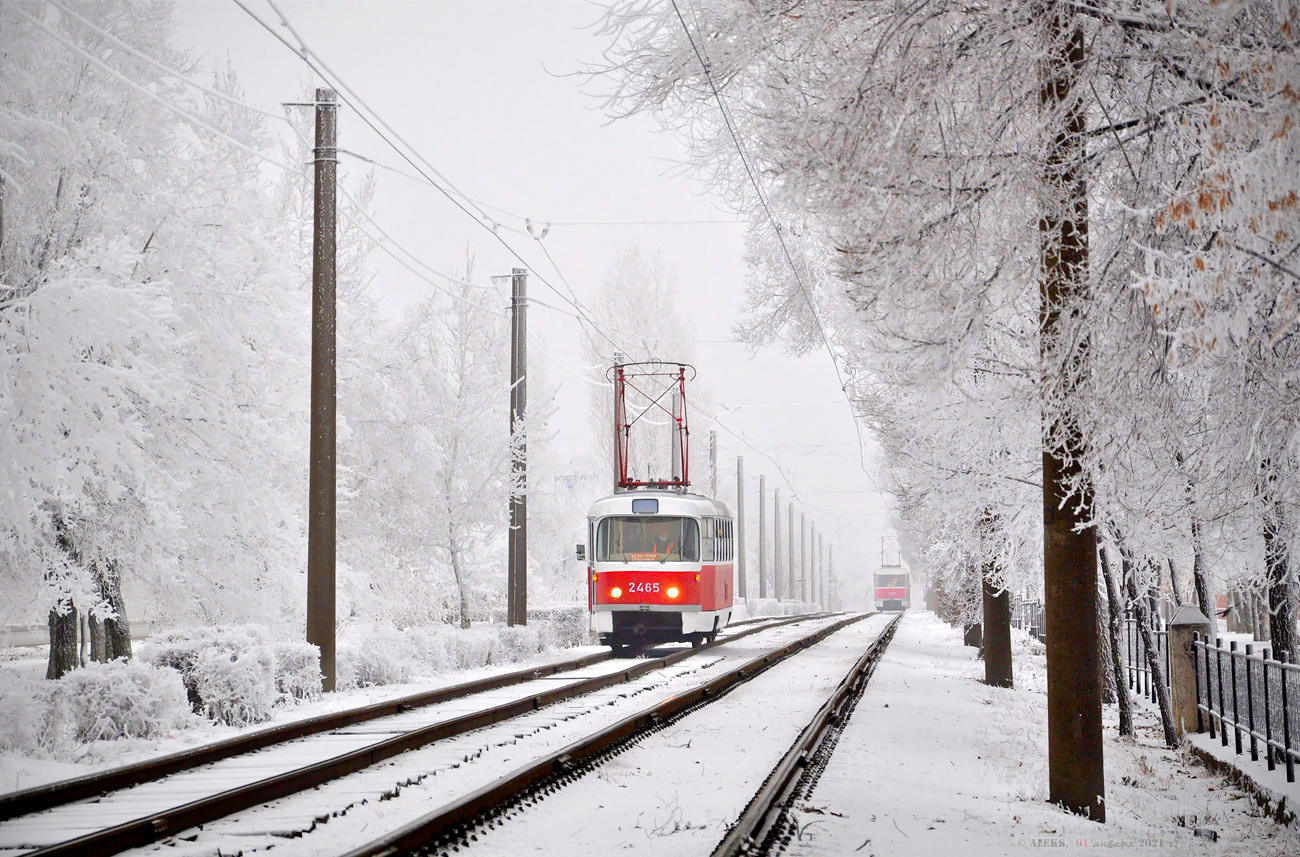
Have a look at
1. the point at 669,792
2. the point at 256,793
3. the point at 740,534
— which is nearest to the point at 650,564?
the point at 669,792

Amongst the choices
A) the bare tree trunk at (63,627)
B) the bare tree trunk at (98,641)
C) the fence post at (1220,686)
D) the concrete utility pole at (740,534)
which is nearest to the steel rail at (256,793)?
the fence post at (1220,686)

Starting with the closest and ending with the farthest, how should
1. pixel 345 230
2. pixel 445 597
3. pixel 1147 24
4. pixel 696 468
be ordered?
pixel 1147 24 → pixel 345 230 → pixel 445 597 → pixel 696 468

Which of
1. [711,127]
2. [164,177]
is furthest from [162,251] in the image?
[711,127]

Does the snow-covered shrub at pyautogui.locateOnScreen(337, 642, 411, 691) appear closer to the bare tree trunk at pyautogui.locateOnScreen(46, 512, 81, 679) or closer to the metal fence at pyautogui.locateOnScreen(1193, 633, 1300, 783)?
the bare tree trunk at pyautogui.locateOnScreen(46, 512, 81, 679)

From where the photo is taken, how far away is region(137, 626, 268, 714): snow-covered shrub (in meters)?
11.9

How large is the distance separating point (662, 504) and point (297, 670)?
1041 centimetres

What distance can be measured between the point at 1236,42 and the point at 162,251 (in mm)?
16896

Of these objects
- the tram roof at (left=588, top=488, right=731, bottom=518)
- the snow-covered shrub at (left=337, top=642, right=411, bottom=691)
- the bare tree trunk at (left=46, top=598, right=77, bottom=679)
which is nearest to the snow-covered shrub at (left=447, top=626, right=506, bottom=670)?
the snow-covered shrub at (left=337, top=642, right=411, bottom=691)

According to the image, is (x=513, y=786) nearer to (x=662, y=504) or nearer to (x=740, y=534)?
(x=662, y=504)

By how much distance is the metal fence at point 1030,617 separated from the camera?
104 ft

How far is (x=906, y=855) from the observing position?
635cm

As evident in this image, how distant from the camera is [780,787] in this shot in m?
7.74

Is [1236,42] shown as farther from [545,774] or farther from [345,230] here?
[345,230]

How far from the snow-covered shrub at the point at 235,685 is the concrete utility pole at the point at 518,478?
10.7 m
